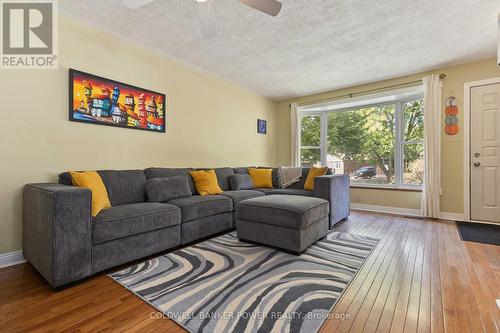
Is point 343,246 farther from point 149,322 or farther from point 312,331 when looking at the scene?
point 149,322

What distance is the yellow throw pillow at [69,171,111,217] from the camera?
2049mm

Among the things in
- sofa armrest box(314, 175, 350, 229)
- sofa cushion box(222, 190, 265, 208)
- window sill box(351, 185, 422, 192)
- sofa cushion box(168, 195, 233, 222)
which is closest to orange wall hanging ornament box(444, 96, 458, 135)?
window sill box(351, 185, 422, 192)

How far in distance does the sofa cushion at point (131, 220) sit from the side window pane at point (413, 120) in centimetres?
421

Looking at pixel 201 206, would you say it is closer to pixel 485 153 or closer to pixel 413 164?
pixel 413 164

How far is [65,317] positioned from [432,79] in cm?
518

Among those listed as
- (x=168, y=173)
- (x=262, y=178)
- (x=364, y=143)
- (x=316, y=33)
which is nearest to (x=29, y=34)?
(x=168, y=173)

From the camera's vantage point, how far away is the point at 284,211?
91.6 inches

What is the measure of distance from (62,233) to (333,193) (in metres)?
2.93

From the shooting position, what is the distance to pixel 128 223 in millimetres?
1999

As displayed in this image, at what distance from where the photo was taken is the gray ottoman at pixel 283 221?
2.27 meters

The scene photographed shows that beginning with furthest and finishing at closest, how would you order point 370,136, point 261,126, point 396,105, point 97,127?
point 261,126
point 370,136
point 396,105
point 97,127

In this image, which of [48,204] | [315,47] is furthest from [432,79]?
[48,204]

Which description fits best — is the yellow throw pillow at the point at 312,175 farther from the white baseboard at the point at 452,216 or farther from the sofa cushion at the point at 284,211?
the white baseboard at the point at 452,216

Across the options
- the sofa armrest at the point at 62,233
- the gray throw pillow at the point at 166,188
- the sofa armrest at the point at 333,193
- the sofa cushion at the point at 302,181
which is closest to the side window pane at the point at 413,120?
the sofa armrest at the point at 333,193
